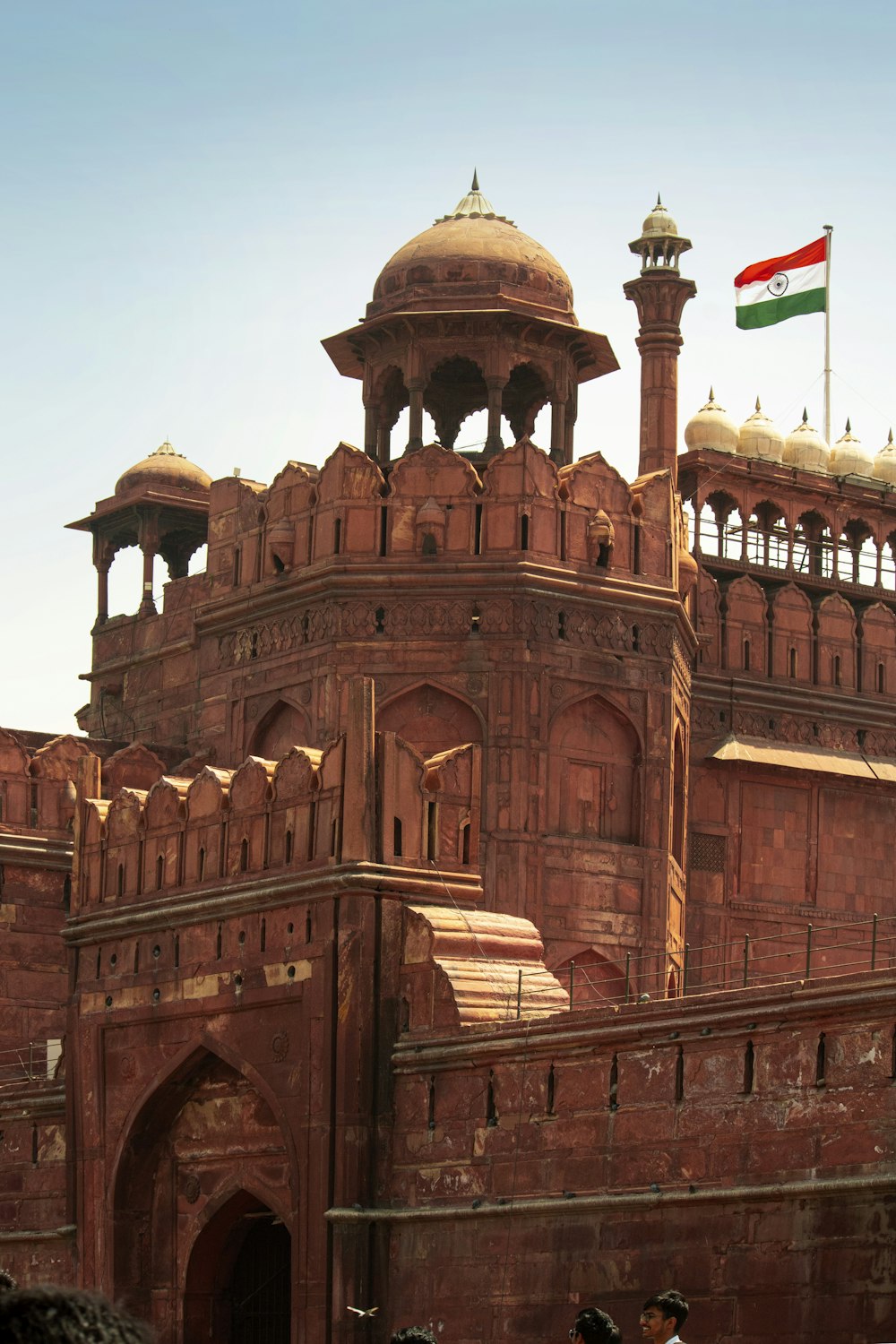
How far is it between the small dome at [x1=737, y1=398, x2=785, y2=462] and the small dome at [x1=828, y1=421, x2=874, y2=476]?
3.02 ft

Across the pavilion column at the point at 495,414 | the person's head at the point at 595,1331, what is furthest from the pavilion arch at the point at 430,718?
the person's head at the point at 595,1331

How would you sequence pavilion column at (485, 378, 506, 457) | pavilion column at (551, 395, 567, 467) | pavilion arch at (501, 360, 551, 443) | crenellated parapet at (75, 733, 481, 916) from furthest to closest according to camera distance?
1. pavilion arch at (501, 360, 551, 443)
2. pavilion column at (551, 395, 567, 467)
3. pavilion column at (485, 378, 506, 457)
4. crenellated parapet at (75, 733, 481, 916)

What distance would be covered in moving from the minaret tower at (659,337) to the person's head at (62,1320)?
23.9 metres

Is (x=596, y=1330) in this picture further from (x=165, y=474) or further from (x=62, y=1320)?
(x=165, y=474)

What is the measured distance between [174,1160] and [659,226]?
41.1 ft

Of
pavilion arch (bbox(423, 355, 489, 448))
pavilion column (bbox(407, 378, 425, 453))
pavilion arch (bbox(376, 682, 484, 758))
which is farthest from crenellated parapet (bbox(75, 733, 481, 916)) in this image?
pavilion arch (bbox(423, 355, 489, 448))

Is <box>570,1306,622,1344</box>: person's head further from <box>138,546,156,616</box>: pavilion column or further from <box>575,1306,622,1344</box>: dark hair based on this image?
<box>138,546,156,616</box>: pavilion column

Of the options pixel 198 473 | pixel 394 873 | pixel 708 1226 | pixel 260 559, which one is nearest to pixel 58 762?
pixel 260 559

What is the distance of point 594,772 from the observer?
2267 cm

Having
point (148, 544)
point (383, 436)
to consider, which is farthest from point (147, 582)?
point (383, 436)

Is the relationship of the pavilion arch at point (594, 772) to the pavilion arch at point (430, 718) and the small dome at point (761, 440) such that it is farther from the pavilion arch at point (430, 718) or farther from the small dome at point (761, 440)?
the small dome at point (761, 440)

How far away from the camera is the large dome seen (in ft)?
79.6

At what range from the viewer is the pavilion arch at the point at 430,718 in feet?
73.3

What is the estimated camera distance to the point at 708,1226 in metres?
14.5
